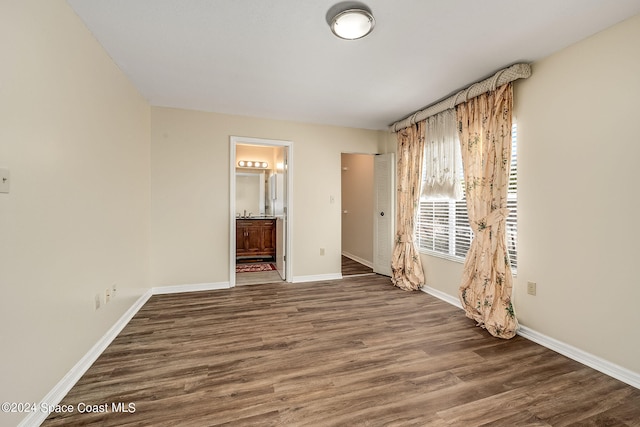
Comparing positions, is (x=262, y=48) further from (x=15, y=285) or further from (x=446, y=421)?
(x=446, y=421)

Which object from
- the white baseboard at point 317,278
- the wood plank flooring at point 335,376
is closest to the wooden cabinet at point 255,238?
the white baseboard at point 317,278

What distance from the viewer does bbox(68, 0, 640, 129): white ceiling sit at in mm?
1738

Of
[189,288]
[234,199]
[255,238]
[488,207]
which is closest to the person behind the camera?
[488,207]

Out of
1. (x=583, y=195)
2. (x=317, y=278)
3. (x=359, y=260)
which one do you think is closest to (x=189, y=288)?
(x=317, y=278)

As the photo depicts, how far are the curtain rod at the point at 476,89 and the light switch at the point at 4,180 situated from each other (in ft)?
11.6

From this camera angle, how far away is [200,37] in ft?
6.72

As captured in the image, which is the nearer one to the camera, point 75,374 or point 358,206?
point 75,374

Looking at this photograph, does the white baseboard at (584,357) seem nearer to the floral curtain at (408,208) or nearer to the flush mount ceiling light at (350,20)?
the floral curtain at (408,208)

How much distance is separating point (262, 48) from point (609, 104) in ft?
8.69

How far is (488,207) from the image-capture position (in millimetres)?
2639

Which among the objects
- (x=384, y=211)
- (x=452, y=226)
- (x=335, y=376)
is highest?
(x=384, y=211)

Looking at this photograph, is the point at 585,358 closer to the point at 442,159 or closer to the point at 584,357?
the point at 584,357

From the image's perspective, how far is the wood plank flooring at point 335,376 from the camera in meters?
1.49

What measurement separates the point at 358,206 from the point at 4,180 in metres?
5.06
